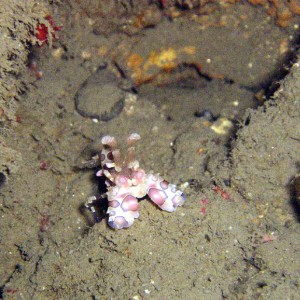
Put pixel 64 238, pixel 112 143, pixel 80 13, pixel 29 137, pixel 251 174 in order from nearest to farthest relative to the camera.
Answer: pixel 112 143, pixel 251 174, pixel 64 238, pixel 29 137, pixel 80 13

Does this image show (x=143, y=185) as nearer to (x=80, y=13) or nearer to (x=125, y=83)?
(x=125, y=83)

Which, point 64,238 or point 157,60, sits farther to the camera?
point 157,60

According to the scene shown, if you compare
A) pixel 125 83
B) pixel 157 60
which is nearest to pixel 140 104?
pixel 125 83

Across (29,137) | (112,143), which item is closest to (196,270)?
(112,143)

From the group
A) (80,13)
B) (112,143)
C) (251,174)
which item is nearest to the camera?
(112,143)

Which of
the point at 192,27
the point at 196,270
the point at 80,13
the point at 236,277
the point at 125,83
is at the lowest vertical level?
the point at 236,277

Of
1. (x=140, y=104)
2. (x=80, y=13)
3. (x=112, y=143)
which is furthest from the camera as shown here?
(x=140, y=104)

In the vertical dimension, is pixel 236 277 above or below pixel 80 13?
below

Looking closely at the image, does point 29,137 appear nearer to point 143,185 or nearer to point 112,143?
point 112,143

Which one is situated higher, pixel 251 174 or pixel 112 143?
pixel 112 143
